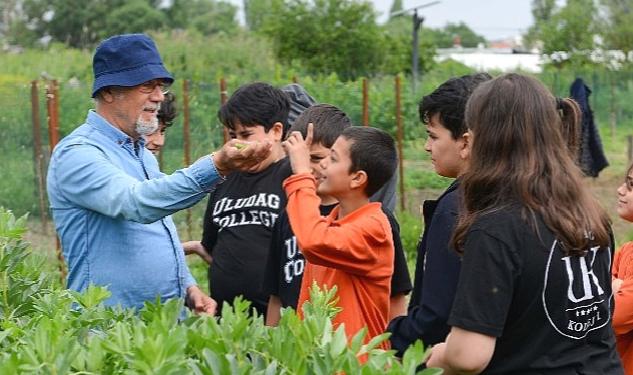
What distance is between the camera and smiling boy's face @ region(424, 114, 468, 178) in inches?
148

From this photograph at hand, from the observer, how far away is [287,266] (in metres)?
4.58

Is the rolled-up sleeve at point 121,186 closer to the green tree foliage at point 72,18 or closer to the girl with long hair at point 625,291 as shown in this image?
the girl with long hair at point 625,291

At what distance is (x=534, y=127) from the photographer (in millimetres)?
3111

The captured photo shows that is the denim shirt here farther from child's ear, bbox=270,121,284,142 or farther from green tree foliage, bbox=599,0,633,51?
green tree foliage, bbox=599,0,633,51

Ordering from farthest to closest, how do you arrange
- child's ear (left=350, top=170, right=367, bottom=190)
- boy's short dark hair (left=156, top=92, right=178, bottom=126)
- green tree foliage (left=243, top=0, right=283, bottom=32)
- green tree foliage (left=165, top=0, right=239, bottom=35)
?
green tree foliage (left=165, top=0, right=239, bottom=35) < green tree foliage (left=243, top=0, right=283, bottom=32) < boy's short dark hair (left=156, top=92, right=178, bottom=126) < child's ear (left=350, top=170, right=367, bottom=190)

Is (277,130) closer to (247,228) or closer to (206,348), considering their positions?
(247,228)

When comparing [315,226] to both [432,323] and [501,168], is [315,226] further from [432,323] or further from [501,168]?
[501,168]

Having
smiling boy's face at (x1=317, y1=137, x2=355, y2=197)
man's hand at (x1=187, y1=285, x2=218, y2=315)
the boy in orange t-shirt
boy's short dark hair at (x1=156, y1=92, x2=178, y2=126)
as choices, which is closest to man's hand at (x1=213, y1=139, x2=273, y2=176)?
the boy in orange t-shirt

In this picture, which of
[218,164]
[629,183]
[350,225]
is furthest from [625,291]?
[218,164]

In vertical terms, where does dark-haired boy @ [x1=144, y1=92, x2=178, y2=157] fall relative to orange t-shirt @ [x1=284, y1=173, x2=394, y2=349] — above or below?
above

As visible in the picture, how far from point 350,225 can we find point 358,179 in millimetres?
284

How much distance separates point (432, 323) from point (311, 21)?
29.3 m

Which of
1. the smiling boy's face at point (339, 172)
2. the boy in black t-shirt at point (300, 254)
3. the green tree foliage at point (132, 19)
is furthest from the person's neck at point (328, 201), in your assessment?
the green tree foliage at point (132, 19)

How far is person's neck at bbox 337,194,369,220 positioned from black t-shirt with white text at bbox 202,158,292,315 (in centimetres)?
79
